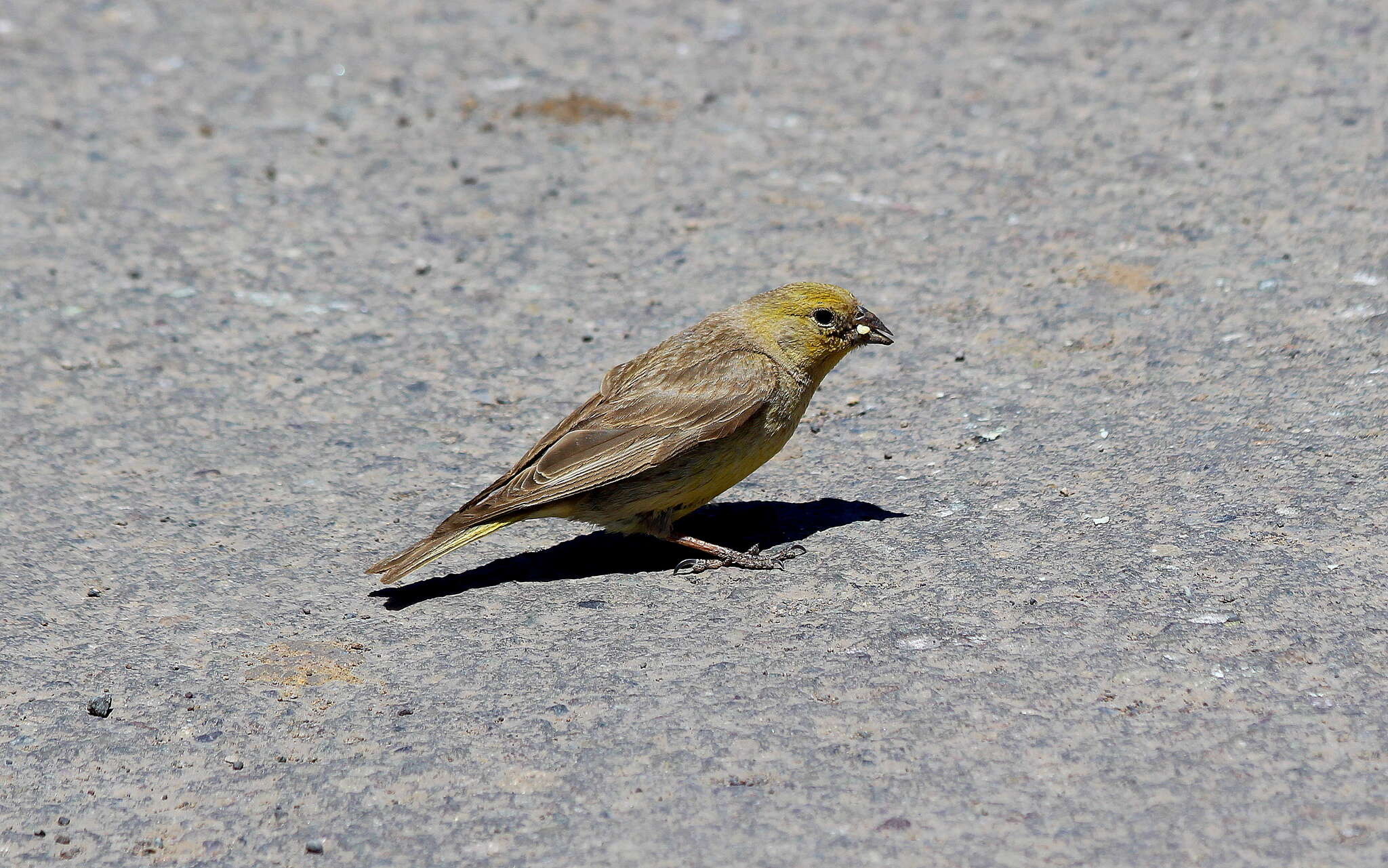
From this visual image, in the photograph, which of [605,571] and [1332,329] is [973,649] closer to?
[605,571]

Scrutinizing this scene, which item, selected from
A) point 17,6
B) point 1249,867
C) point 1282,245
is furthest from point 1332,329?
point 17,6

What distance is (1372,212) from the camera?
25.5 feet

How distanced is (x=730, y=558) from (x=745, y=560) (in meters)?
0.06

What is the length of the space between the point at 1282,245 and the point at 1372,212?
0.60m

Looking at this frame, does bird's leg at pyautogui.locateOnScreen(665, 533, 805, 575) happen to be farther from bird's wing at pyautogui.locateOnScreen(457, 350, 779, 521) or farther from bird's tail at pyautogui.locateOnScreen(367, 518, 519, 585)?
bird's tail at pyautogui.locateOnScreen(367, 518, 519, 585)

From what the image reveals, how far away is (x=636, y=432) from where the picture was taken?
5551mm

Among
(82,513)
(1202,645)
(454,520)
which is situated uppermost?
(1202,645)

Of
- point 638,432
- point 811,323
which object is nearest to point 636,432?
point 638,432

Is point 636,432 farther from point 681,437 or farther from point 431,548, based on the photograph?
point 431,548

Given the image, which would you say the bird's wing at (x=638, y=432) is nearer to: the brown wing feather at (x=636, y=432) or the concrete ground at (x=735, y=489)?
the brown wing feather at (x=636, y=432)

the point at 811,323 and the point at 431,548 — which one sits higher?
the point at 811,323

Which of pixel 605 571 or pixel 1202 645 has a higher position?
pixel 1202 645

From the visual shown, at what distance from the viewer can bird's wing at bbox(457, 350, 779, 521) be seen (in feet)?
17.8

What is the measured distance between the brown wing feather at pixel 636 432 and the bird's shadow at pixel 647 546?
0.32 metres
